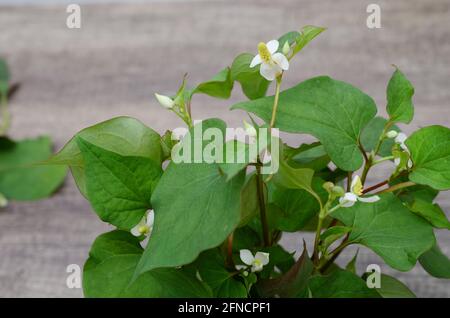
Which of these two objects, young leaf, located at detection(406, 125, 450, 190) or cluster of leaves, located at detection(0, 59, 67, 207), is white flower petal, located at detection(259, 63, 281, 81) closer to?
young leaf, located at detection(406, 125, 450, 190)

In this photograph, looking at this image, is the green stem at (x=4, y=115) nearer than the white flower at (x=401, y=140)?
No

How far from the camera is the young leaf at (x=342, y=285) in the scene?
29 cm

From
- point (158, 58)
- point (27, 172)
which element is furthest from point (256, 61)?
point (158, 58)

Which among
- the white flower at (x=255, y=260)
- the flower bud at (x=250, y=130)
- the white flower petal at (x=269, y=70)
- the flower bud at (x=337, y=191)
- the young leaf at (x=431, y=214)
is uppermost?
the white flower petal at (x=269, y=70)

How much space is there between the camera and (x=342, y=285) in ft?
0.94

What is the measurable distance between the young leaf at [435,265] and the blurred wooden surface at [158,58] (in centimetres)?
24

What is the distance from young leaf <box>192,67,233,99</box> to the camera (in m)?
0.31

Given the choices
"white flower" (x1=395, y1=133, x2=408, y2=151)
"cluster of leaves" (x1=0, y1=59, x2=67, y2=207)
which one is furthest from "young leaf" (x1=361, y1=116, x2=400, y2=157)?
"cluster of leaves" (x1=0, y1=59, x2=67, y2=207)

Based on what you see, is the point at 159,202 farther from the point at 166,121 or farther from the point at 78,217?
the point at 166,121

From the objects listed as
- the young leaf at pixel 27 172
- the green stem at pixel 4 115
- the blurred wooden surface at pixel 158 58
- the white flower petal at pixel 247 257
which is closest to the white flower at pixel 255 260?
the white flower petal at pixel 247 257

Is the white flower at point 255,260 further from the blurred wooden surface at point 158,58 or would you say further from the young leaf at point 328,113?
the blurred wooden surface at point 158,58

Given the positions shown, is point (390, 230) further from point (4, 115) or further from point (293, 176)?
point (4, 115)

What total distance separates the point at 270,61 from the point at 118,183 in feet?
0.27

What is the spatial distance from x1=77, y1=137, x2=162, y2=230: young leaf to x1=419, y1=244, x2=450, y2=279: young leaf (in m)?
0.14
